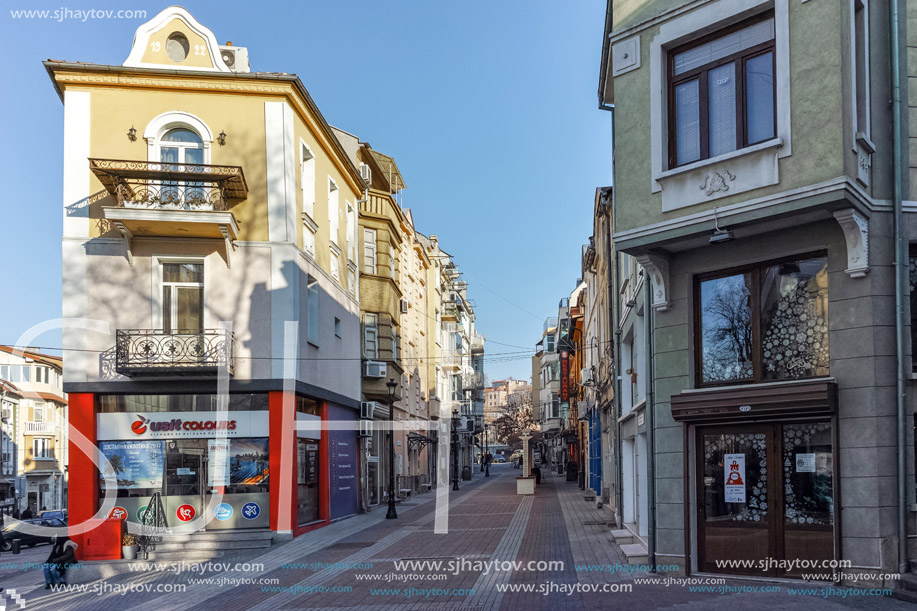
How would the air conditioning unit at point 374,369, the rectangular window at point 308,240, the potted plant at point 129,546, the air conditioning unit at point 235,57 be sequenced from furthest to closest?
1. the air conditioning unit at point 374,369
2. the air conditioning unit at point 235,57
3. the rectangular window at point 308,240
4. the potted plant at point 129,546

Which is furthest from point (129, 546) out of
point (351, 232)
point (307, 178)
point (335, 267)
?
point (351, 232)

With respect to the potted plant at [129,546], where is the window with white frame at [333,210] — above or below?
above

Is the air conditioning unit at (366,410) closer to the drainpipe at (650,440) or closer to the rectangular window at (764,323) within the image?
the drainpipe at (650,440)

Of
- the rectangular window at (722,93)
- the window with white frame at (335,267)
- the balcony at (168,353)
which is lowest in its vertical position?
the balcony at (168,353)

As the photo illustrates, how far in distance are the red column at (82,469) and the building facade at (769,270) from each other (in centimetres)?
1299

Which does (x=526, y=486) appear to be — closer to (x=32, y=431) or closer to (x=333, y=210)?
(x=333, y=210)

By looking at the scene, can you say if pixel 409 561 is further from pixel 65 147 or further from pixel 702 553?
pixel 65 147

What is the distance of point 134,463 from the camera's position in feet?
64.1

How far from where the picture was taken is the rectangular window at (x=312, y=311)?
74.4 feet

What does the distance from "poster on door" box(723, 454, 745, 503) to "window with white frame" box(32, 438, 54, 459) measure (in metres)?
64.4

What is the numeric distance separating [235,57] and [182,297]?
7.24 meters

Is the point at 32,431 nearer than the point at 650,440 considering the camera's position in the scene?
No

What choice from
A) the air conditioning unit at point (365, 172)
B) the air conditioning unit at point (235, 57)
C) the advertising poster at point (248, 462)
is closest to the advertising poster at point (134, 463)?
the advertising poster at point (248, 462)

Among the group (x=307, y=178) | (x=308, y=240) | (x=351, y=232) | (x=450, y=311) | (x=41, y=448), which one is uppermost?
(x=307, y=178)
